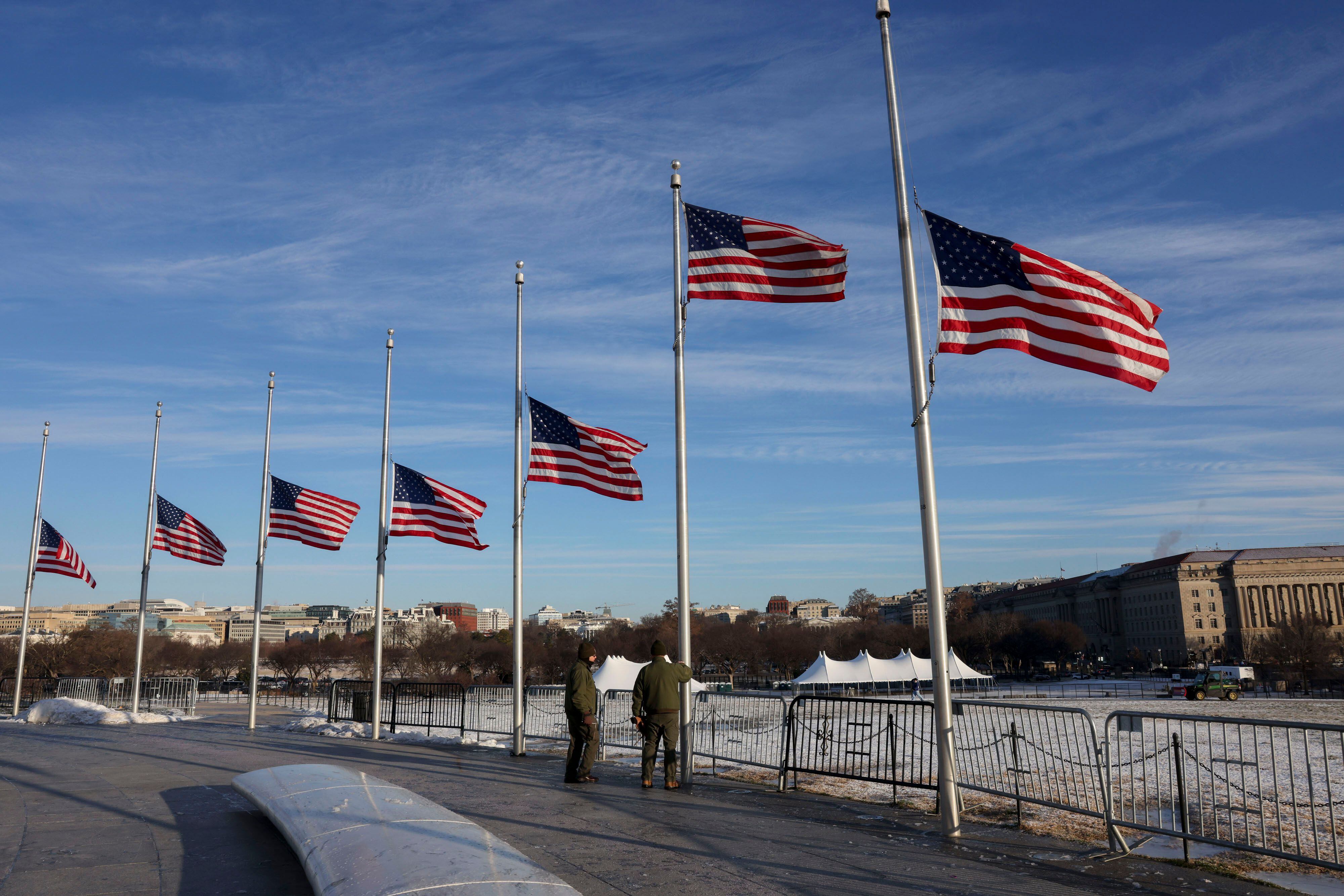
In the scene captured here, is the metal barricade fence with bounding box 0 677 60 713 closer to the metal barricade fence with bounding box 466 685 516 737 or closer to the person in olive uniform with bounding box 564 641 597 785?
the metal barricade fence with bounding box 466 685 516 737

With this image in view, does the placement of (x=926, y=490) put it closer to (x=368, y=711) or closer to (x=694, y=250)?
(x=694, y=250)

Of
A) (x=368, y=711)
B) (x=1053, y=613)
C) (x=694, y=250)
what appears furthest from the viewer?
(x=1053, y=613)

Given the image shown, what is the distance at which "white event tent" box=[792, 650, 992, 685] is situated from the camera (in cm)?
6175

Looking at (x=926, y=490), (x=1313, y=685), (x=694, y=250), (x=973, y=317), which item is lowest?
(x=1313, y=685)

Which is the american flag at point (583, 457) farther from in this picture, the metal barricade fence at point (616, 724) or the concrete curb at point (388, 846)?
the concrete curb at point (388, 846)

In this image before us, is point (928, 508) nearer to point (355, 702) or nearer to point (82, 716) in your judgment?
point (355, 702)

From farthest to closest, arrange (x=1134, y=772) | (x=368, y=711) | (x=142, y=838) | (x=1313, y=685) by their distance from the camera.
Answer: (x=1313, y=685)
(x=368, y=711)
(x=1134, y=772)
(x=142, y=838)

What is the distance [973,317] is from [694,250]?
189 inches

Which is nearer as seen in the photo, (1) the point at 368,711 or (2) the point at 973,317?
(2) the point at 973,317

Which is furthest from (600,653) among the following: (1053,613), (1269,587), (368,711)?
(368,711)

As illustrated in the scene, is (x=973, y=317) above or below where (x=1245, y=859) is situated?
above

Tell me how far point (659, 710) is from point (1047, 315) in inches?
270

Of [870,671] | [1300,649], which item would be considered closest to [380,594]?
[870,671]

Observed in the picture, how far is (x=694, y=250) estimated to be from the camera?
1372 centimetres
